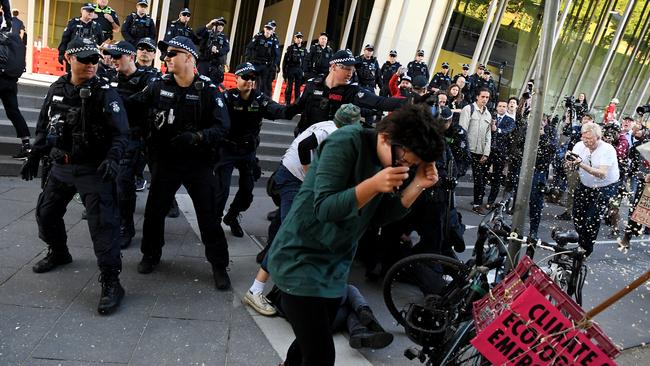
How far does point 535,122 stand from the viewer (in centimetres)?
369

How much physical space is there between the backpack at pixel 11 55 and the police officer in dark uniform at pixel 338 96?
161 inches

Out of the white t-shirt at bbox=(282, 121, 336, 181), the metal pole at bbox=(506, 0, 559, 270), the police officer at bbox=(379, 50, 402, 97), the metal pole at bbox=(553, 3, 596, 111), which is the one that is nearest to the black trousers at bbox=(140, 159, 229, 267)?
the white t-shirt at bbox=(282, 121, 336, 181)

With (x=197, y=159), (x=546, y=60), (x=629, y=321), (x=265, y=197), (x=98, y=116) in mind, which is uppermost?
(x=546, y=60)

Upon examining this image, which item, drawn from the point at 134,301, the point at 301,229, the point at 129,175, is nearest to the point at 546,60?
the point at 301,229

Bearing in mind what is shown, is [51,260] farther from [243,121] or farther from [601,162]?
[601,162]

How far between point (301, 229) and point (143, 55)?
4.16m

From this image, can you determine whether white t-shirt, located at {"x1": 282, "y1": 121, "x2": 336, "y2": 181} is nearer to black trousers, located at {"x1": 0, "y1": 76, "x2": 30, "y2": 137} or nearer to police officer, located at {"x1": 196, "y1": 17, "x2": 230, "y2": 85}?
black trousers, located at {"x1": 0, "y1": 76, "x2": 30, "y2": 137}

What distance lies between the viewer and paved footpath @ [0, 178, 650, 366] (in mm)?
3195

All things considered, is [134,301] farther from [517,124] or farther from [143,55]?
[517,124]

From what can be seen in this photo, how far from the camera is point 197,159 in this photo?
4.14m

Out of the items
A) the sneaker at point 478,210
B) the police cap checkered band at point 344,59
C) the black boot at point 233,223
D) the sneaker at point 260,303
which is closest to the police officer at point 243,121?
the black boot at point 233,223

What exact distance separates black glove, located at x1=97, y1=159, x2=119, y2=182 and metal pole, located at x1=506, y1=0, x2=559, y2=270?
287 cm

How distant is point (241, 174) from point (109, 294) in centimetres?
222

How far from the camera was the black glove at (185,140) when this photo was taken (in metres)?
3.83
